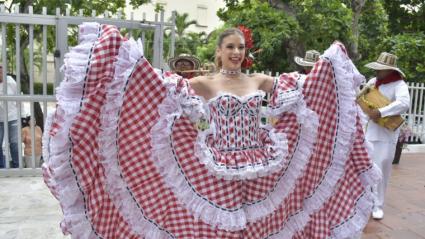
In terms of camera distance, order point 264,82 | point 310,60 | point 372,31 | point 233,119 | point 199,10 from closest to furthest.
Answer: point 233,119 → point 264,82 → point 310,60 → point 372,31 → point 199,10

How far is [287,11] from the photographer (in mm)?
10125

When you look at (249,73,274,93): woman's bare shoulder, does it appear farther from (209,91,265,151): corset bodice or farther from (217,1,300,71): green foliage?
(217,1,300,71): green foliage

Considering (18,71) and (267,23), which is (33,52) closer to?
(18,71)

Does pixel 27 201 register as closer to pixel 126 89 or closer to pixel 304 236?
pixel 126 89

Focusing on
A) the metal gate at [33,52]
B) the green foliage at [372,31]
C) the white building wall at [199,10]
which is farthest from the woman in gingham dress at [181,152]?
the white building wall at [199,10]

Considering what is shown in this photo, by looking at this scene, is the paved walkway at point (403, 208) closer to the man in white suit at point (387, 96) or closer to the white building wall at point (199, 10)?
the man in white suit at point (387, 96)

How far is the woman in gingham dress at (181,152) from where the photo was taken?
2.61 meters

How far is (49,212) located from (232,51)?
2768mm

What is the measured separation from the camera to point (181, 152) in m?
2.81

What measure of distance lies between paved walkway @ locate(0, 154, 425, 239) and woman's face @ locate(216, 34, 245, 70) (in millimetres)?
2152

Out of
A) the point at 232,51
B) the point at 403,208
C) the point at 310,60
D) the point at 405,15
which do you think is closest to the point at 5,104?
the point at 310,60

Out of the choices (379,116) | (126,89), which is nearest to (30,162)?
(126,89)

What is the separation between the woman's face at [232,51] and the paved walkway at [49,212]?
2.15m

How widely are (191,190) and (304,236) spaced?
87 cm
